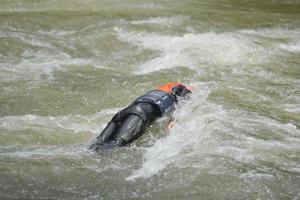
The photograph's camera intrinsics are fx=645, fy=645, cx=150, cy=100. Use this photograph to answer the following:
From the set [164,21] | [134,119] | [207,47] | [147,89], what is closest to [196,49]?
[207,47]

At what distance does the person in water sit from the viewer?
729 centimetres

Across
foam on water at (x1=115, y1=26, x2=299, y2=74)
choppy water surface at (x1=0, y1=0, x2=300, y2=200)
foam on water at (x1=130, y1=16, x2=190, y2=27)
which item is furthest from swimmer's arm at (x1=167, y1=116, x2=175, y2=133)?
foam on water at (x1=130, y1=16, x2=190, y2=27)

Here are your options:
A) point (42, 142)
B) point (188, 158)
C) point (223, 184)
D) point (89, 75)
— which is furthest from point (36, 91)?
point (223, 184)

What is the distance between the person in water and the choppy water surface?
141 mm

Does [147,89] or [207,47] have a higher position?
[207,47]

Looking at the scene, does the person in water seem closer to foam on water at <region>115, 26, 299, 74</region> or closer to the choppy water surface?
the choppy water surface

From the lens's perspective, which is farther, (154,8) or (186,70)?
(154,8)

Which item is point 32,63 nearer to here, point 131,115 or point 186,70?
point 186,70

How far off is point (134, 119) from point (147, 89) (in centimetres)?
228

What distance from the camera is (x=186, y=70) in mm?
10648

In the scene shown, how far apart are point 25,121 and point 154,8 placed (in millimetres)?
8007

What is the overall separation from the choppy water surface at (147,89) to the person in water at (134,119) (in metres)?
0.14

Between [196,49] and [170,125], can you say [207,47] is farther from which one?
[170,125]

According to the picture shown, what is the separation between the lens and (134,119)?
7.53 m
